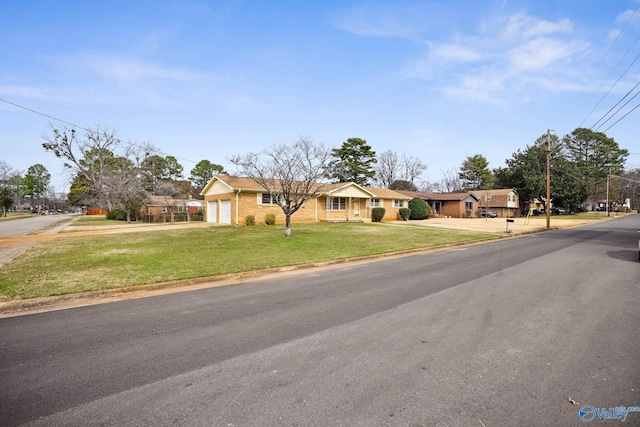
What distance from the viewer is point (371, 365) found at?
12.5ft

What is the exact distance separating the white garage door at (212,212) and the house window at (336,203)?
36.0 ft

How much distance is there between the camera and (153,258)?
37.5 ft

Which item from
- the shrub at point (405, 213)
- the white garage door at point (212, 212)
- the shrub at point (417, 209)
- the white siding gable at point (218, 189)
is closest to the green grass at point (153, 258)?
the white siding gable at point (218, 189)

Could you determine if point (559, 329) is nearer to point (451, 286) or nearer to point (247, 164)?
point (451, 286)

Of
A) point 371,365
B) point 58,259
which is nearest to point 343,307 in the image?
point 371,365

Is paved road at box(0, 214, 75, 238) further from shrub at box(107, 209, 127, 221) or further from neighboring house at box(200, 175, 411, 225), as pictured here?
neighboring house at box(200, 175, 411, 225)

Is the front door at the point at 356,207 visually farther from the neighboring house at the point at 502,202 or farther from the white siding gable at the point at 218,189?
the neighboring house at the point at 502,202

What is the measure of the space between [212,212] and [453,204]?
3610cm

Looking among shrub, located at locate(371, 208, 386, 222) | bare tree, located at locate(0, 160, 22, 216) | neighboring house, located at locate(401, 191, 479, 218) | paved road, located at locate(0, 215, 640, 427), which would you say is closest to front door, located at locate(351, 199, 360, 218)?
shrub, located at locate(371, 208, 386, 222)

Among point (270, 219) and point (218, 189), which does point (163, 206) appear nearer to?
point (218, 189)

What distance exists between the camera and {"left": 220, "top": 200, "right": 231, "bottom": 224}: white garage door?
95.1 feet

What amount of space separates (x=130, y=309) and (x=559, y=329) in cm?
731

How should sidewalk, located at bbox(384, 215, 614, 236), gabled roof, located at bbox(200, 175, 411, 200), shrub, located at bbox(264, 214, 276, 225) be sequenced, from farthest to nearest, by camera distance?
1. shrub, located at bbox(264, 214, 276, 225)
2. gabled roof, located at bbox(200, 175, 411, 200)
3. sidewalk, located at bbox(384, 215, 614, 236)

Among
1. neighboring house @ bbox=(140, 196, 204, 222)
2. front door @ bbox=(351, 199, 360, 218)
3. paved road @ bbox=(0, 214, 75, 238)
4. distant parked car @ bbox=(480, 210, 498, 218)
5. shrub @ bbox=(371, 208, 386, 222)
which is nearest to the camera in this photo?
paved road @ bbox=(0, 214, 75, 238)
